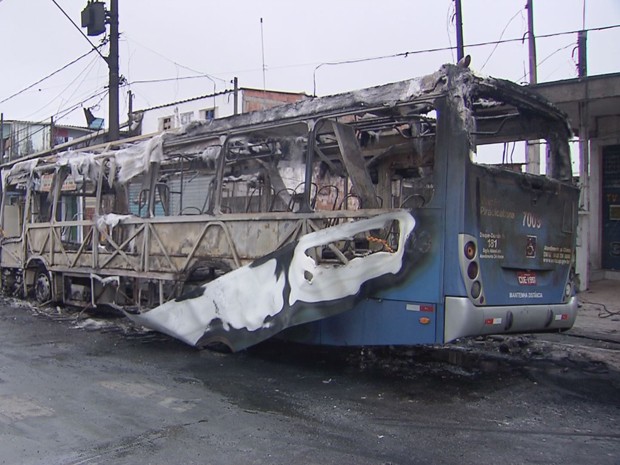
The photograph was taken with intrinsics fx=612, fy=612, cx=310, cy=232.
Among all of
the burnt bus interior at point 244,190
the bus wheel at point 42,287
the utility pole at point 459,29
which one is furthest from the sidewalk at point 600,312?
the bus wheel at point 42,287

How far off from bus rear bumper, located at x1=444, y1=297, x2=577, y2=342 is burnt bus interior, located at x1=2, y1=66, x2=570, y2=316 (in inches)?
36.6

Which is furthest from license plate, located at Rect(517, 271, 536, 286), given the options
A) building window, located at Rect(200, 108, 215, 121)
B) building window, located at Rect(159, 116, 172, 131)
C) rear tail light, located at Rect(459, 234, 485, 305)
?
building window, located at Rect(159, 116, 172, 131)

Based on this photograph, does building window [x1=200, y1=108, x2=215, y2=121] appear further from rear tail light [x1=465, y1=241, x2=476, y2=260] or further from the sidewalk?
rear tail light [x1=465, y1=241, x2=476, y2=260]

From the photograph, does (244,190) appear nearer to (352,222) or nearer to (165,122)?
(352,222)

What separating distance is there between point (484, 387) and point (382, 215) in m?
2.01

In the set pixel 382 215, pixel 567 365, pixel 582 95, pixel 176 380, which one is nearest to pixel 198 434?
pixel 176 380

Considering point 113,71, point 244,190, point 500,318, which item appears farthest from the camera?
point 113,71

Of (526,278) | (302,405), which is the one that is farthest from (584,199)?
(302,405)

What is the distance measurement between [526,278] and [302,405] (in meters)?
2.55

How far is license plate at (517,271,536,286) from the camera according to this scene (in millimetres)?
5973

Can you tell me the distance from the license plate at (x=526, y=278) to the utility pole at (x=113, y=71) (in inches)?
478

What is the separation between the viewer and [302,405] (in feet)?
17.5

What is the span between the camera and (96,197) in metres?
9.61

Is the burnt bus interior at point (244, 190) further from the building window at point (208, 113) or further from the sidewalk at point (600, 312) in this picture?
the building window at point (208, 113)
